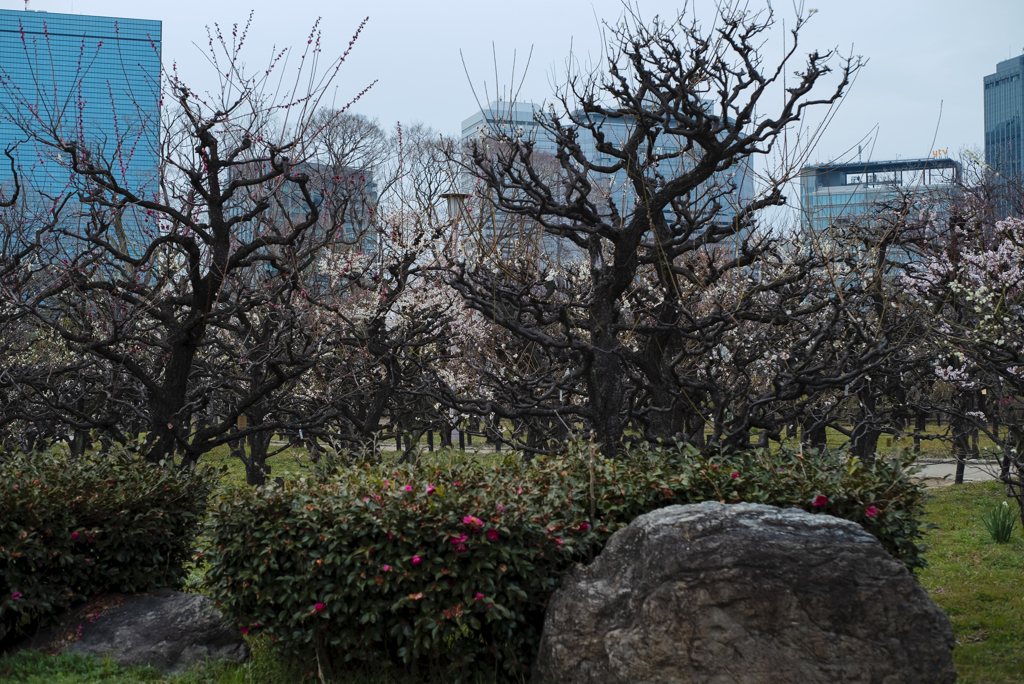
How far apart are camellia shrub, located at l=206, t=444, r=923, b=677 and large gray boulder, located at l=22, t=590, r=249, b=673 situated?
0.62 metres

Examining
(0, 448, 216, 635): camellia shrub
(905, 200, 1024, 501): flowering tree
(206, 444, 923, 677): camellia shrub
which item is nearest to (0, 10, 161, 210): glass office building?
(0, 448, 216, 635): camellia shrub

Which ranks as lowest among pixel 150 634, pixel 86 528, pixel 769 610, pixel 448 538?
pixel 150 634

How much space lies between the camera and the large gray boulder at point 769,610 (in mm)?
3611

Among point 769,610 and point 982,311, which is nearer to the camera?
point 769,610

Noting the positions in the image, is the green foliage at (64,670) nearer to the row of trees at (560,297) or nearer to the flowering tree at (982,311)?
the row of trees at (560,297)

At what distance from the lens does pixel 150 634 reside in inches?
198

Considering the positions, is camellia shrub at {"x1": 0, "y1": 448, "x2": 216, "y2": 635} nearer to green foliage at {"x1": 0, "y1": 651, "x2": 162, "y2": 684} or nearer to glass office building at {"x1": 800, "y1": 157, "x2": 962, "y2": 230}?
green foliage at {"x1": 0, "y1": 651, "x2": 162, "y2": 684}

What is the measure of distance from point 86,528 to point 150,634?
0.81m

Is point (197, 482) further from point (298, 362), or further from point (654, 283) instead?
point (654, 283)

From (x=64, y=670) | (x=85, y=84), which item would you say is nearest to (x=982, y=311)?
(x=64, y=670)

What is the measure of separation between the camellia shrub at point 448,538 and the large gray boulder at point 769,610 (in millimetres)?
566

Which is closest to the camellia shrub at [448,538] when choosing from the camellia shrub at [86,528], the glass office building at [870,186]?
the camellia shrub at [86,528]

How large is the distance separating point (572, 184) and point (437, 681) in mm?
3956

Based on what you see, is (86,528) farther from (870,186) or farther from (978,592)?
(870,186)
